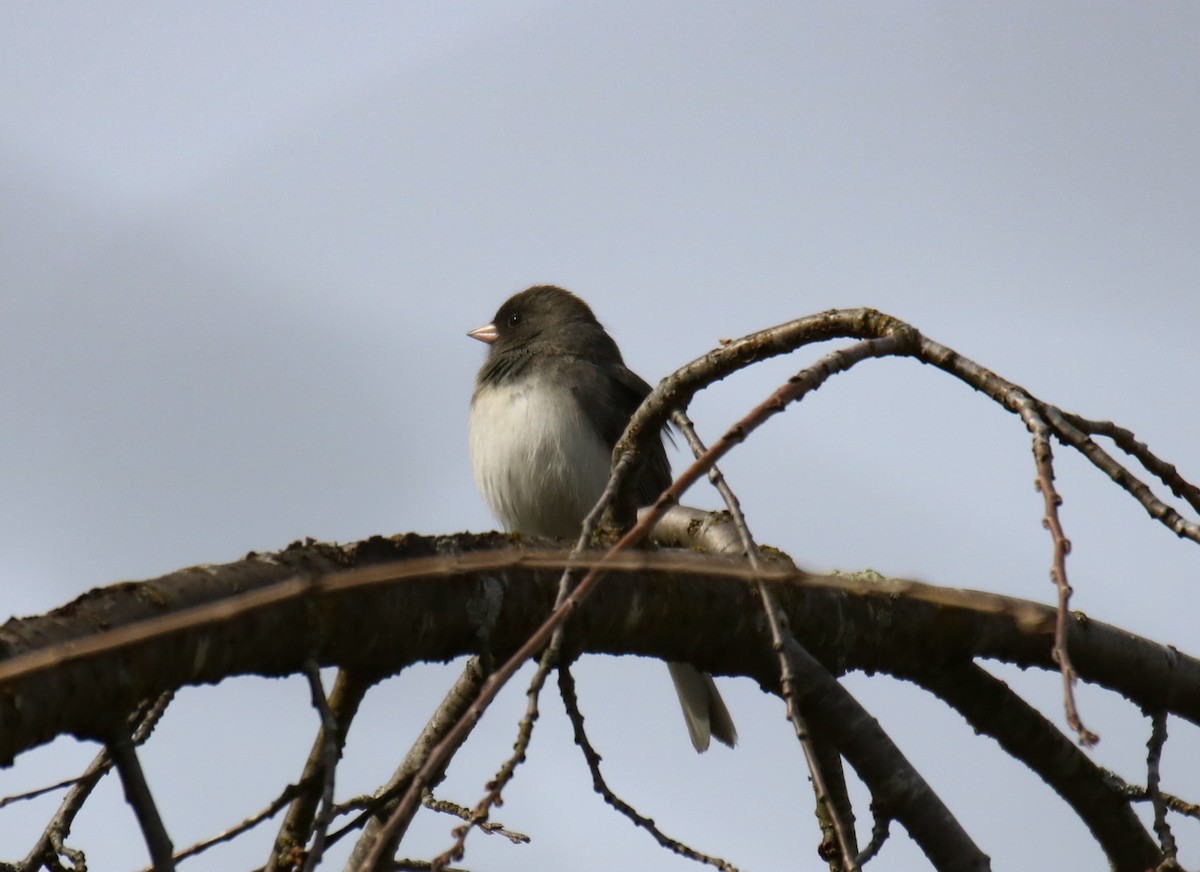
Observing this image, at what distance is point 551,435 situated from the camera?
14.9 ft

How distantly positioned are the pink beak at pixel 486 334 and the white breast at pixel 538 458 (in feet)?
2.61

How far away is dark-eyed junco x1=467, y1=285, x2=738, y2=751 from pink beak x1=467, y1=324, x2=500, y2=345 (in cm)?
40

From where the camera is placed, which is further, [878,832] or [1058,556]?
[878,832]

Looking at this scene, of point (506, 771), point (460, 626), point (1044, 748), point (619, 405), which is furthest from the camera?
point (619, 405)

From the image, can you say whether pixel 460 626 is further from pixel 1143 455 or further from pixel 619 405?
pixel 619 405

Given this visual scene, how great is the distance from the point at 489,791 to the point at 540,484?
340cm

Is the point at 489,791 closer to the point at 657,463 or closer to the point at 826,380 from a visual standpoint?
the point at 826,380

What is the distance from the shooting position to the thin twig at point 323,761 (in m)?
1.22

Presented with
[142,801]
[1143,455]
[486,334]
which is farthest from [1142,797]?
[486,334]

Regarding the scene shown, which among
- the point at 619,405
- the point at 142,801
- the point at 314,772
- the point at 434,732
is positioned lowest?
the point at 142,801

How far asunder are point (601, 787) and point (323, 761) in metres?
0.66

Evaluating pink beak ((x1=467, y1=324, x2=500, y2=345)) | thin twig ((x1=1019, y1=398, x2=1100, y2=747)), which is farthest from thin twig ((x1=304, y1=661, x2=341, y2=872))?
pink beak ((x1=467, y1=324, x2=500, y2=345))

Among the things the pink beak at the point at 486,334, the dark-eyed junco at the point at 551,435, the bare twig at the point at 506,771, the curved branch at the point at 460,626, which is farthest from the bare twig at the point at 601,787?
the pink beak at the point at 486,334

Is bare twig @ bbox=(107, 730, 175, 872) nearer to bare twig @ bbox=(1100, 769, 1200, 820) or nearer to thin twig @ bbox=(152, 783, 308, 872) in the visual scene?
thin twig @ bbox=(152, 783, 308, 872)
